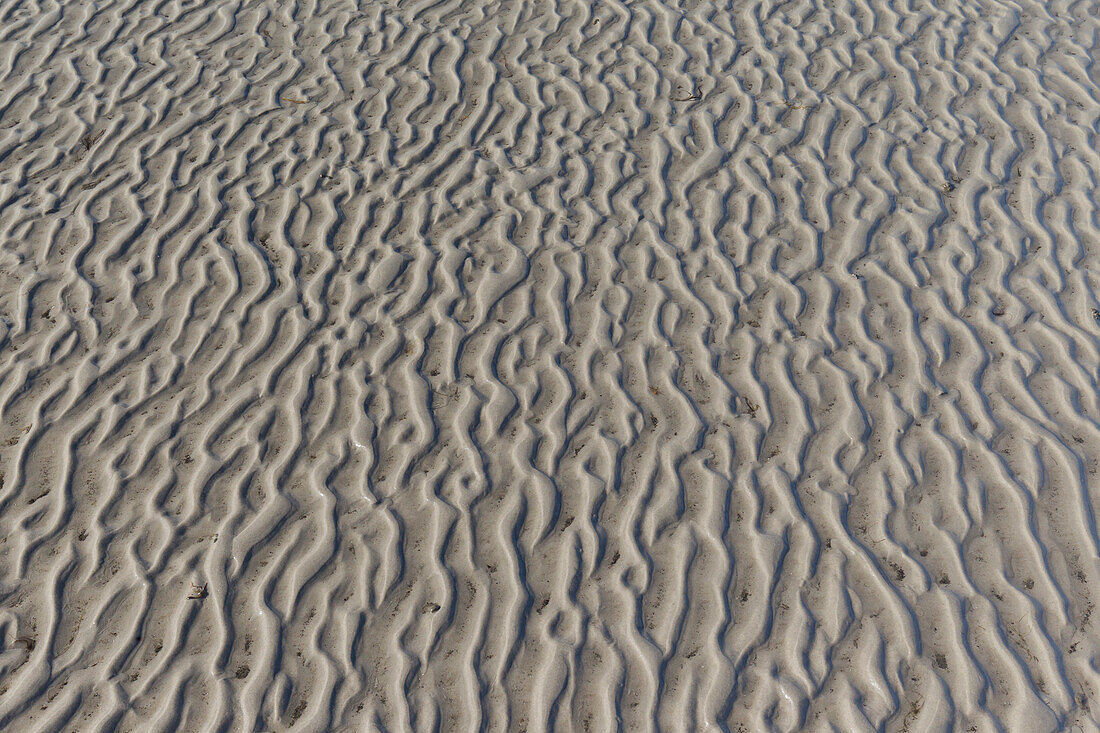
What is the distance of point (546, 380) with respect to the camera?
4.58m

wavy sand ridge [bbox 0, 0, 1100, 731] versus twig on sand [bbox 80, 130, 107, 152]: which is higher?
twig on sand [bbox 80, 130, 107, 152]

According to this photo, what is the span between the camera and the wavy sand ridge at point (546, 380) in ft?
11.6

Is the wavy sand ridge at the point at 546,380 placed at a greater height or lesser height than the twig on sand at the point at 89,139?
lesser

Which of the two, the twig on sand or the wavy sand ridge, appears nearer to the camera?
the wavy sand ridge

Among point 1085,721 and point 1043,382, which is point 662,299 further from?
point 1085,721

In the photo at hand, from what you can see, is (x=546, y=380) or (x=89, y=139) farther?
(x=89, y=139)

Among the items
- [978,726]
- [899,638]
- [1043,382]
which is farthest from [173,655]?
[1043,382]

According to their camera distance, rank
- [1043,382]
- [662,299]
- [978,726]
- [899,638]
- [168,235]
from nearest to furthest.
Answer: [978,726] < [899,638] < [1043,382] < [662,299] < [168,235]

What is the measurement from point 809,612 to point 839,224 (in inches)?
110

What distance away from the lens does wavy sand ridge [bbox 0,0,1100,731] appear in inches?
140

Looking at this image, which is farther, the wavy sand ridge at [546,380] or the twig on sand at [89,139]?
the twig on sand at [89,139]

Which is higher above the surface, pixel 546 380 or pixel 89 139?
pixel 89 139

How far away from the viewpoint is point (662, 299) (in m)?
5.01

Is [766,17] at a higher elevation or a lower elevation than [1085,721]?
higher
